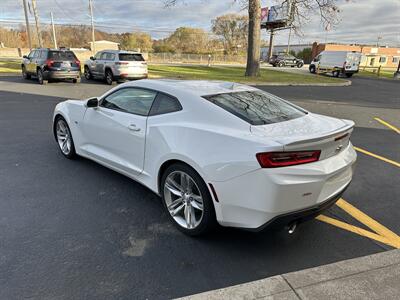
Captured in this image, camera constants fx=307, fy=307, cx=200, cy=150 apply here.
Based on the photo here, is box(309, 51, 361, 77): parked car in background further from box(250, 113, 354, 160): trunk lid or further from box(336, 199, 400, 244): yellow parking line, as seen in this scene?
box(250, 113, 354, 160): trunk lid

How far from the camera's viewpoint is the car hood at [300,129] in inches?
98.3

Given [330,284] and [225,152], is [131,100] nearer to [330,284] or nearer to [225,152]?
[225,152]

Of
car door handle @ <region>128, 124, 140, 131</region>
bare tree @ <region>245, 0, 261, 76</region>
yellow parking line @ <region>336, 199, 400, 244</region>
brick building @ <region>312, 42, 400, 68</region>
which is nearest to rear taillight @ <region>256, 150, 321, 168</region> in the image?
yellow parking line @ <region>336, 199, 400, 244</region>

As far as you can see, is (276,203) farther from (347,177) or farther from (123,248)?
(123,248)

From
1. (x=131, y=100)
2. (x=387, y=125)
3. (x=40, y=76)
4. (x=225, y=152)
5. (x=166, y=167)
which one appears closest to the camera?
(x=225, y=152)

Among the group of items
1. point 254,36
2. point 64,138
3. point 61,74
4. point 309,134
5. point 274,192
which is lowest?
point 64,138

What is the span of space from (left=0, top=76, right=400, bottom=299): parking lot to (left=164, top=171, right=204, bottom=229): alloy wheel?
6.0 inches

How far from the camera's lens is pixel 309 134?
2.61 m

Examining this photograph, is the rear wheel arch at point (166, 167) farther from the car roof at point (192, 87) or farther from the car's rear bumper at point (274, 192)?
the car roof at point (192, 87)

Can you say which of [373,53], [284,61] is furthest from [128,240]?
[373,53]

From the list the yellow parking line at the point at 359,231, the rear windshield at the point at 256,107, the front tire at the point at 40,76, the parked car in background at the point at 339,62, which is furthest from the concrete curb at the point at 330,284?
the parked car in background at the point at 339,62

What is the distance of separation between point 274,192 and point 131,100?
2231 millimetres

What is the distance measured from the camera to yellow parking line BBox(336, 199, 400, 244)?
10.2ft

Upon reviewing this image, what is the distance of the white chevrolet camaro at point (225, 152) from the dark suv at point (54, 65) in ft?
41.4
